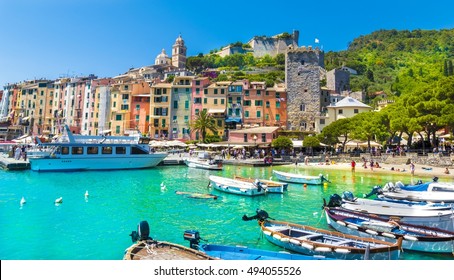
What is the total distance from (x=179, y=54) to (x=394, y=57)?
83.4 m

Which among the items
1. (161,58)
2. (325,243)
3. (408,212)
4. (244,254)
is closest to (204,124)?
(408,212)

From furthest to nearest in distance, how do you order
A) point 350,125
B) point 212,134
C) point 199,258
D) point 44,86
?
1. point 44,86
2. point 212,134
3. point 350,125
4. point 199,258

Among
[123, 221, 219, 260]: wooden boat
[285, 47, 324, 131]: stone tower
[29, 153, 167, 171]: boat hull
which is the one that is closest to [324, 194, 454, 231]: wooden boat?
[123, 221, 219, 260]: wooden boat

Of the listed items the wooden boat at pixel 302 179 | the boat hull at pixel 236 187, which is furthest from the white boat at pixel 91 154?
the wooden boat at pixel 302 179

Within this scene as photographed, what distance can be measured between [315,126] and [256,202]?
3850 cm

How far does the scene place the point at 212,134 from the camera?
176 ft

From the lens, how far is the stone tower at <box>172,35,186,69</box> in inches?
3984

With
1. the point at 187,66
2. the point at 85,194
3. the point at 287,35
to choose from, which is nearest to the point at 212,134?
the point at 85,194

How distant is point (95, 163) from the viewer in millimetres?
33375

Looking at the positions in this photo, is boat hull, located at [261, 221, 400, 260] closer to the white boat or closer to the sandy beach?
the sandy beach

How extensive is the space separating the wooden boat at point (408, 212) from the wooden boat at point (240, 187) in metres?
5.92

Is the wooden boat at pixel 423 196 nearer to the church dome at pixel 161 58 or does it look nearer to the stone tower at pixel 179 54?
the stone tower at pixel 179 54

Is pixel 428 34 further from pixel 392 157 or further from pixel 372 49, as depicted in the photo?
pixel 392 157

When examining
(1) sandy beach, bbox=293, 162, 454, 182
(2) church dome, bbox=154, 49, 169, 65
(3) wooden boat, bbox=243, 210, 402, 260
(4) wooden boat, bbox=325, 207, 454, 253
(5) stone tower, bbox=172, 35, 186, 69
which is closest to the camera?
(3) wooden boat, bbox=243, 210, 402, 260
